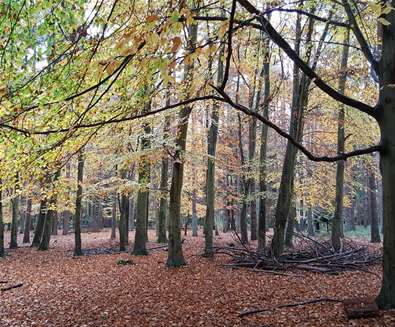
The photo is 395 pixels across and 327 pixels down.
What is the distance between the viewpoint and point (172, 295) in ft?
31.4

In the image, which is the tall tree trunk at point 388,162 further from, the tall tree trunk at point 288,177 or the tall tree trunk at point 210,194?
the tall tree trunk at point 210,194

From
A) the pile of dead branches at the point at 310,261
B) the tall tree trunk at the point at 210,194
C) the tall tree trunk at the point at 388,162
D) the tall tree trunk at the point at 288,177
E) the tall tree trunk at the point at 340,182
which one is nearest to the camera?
the tall tree trunk at the point at 388,162

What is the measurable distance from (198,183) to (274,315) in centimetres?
2038

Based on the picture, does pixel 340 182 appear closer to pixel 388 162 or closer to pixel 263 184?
pixel 263 184

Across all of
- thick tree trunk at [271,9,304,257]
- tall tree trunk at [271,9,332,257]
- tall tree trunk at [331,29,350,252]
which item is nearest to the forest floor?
thick tree trunk at [271,9,304,257]

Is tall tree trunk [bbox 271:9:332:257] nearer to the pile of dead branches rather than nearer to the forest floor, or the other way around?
the pile of dead branches

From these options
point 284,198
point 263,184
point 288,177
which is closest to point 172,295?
point 284,198

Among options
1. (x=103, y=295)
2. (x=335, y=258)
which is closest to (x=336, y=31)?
(x=335, y=258)

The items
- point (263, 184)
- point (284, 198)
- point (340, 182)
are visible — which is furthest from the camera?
point (263, 184)

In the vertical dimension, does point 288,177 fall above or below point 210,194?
above

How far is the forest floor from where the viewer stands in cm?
729

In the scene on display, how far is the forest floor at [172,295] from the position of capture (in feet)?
23.9

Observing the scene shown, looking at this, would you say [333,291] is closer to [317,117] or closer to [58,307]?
[58,307]

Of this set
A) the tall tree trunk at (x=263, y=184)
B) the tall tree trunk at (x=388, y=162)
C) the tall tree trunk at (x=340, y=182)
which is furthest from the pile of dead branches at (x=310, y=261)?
the tall tree trunk at (x=388, y=162)
